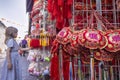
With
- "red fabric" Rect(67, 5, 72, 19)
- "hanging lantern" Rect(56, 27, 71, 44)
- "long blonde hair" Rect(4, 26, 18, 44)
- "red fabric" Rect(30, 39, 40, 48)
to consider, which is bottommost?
"red fabric" Rect(30, 39, 40, 48)

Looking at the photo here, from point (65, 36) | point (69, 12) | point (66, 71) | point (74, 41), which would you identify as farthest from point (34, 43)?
point (74, 41)

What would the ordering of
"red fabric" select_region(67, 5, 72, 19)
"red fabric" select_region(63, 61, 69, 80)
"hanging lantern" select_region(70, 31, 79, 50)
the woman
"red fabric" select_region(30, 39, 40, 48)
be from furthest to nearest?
"red fabric" select_region(30, 39, 40, 48), the woman, "red fabric" select_region(63, 61, 69, 80), "red fabric" select_region(67, 5, 72, 19), "hanging lantern" select_region(70, 31, 79, 50)

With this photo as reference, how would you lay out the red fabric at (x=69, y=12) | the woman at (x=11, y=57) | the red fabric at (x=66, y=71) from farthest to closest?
the woman at (x=11, y=57) < the red fabric at (x=66, y=71) < the red fabric at (x=69, y=12)

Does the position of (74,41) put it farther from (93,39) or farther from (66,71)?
(66,71)

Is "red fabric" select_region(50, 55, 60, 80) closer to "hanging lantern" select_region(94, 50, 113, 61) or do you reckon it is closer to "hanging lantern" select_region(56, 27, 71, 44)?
"hanging lantern" select_region(56, 27, 71, 44)

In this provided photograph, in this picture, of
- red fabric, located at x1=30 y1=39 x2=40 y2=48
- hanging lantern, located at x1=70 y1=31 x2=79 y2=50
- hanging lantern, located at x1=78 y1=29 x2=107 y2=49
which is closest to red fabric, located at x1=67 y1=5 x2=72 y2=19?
hanging lantern, located at x1=70 y1=31 x2=79 y2=50

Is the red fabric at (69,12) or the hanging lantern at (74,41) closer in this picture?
the hanging lantern at (74,41)

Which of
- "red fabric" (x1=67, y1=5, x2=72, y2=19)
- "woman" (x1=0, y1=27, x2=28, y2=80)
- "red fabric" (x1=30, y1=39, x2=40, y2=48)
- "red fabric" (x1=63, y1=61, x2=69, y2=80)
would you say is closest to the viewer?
"red fabric" (x1=67, y1=5, x2=72, y2=19)

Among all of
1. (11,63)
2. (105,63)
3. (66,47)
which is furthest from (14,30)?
(105,63)

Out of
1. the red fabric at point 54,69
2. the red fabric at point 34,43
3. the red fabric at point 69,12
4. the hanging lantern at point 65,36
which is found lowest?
the red fabric at point 54,69

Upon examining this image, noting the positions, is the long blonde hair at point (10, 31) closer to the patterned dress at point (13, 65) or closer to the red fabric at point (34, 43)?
the patterned dress at point (13, 65)

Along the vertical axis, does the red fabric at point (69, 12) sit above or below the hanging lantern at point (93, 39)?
above

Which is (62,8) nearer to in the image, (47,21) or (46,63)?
(47,21)

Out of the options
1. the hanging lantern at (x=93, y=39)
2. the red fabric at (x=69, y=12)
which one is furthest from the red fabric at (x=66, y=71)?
the hanging lantern at (x=93, y=39)
